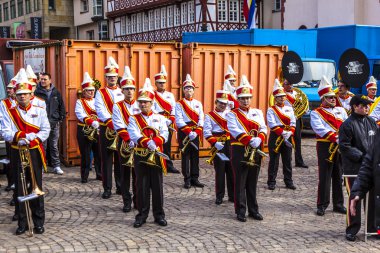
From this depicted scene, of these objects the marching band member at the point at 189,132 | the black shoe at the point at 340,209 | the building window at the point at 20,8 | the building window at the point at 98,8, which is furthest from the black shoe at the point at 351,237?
the building window at the point at 20,8

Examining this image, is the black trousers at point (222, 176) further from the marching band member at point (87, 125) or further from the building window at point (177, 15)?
the building window at point (177, 15)

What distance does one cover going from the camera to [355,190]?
21.0 feet

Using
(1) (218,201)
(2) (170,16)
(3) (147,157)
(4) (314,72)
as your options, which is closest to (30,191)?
(3) (147,157)

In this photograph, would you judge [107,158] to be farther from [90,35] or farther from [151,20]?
[90,35]

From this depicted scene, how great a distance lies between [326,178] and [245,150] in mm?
1370

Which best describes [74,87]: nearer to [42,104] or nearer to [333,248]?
[42,104]

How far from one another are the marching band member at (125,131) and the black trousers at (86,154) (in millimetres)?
2282

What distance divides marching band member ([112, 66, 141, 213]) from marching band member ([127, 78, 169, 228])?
2.05 feet

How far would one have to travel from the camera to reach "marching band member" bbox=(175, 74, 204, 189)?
1163cm

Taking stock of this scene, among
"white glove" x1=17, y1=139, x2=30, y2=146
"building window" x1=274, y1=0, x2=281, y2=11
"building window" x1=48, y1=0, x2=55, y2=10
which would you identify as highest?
"building window" x1=48, y1=0, x2=55, y2=10

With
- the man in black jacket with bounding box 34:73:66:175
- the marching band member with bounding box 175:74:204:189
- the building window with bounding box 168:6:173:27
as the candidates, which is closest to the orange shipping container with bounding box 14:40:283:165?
the man in black jacket with bounding box 34:73:66:175

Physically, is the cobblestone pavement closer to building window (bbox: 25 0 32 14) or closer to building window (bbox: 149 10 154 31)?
building window (bbox: 149 10 154 31)

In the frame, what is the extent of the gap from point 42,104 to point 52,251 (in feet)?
7.31

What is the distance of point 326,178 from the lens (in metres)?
9.45
